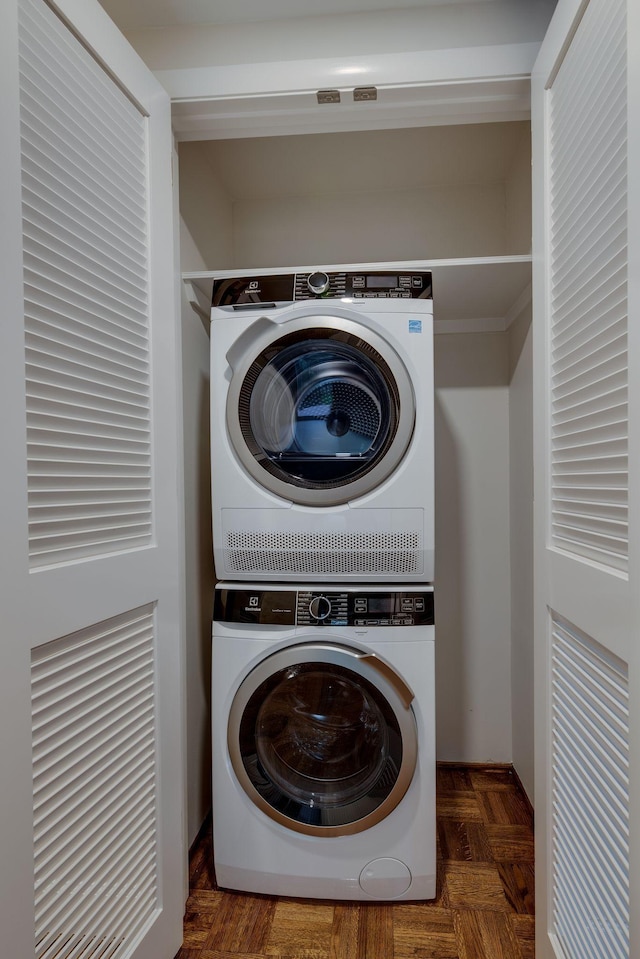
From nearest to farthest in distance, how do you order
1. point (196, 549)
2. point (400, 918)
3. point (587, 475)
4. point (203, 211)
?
point (587, 475), point (400, 918), point (196, 549), point (203, 211)

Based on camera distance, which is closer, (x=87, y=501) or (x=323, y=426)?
(x=87, y=501)

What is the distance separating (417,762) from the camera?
5.08ft

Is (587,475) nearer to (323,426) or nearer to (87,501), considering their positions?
(323,426)

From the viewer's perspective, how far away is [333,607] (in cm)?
158

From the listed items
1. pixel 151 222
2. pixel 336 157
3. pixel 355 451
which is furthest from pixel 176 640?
pixel 336 157

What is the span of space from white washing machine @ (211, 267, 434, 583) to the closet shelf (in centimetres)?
13

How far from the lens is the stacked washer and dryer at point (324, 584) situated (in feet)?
5.09

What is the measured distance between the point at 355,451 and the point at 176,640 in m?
0.70

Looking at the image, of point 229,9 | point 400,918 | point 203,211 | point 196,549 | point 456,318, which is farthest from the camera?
point 456,318

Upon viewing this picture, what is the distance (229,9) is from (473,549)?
6.30ft

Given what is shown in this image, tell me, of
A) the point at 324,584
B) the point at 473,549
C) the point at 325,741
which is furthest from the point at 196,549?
the point at 473,549

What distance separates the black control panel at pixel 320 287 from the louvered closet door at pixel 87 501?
259 mm

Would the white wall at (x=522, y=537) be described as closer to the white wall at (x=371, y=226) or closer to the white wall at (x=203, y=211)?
the white wall at (x=371, y=226)

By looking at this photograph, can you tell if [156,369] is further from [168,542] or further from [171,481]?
[168,542]
